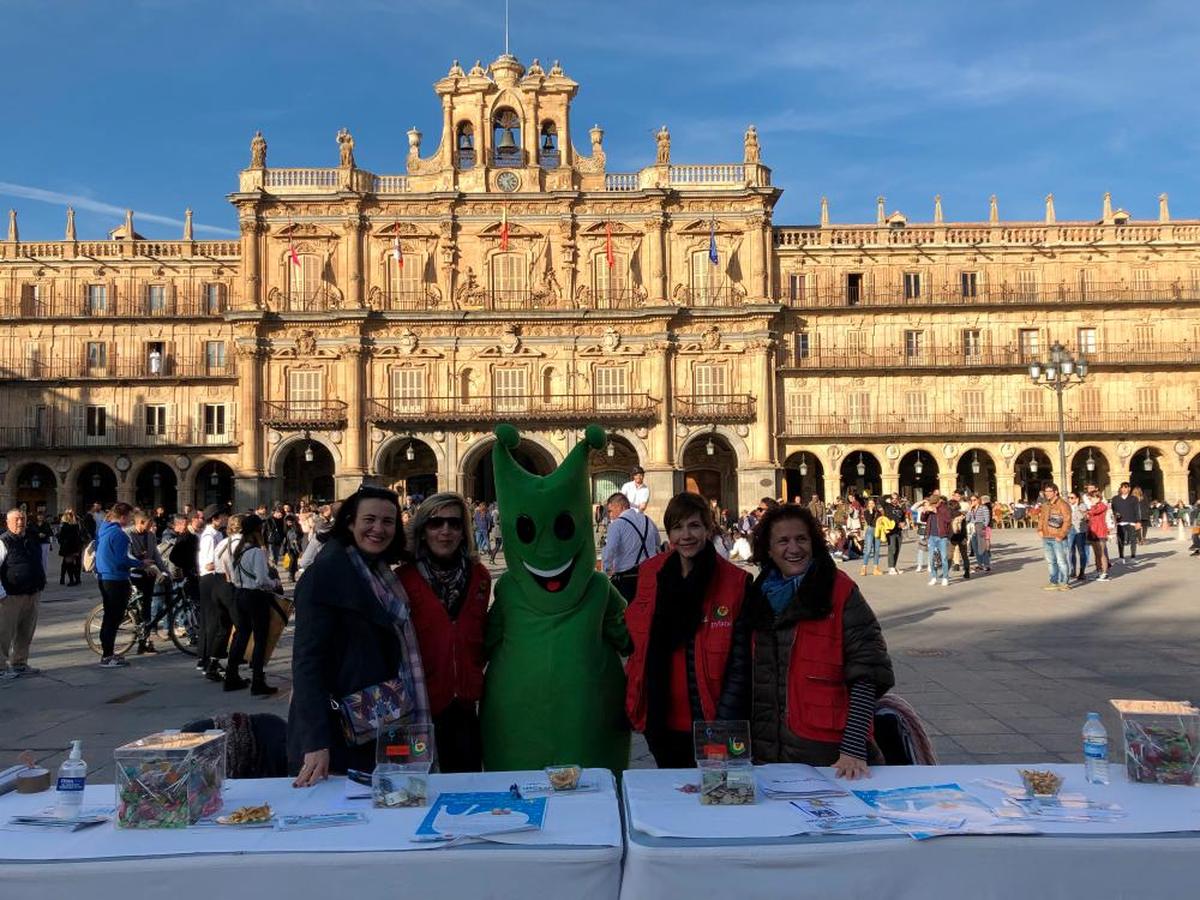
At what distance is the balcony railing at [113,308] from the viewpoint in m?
38.2

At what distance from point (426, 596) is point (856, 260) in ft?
123

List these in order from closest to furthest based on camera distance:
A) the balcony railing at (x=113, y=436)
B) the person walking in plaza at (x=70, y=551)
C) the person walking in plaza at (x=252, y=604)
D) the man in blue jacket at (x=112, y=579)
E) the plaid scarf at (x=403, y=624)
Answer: the plaid scarf at (x=403, y=624)
the person walking in plaza at (x=252, y=604)
the man in blue jacket at (x=112, y=579)
the person walking in plaza at (x=70, y=551)
the balcony railing at (x=113, y=436)

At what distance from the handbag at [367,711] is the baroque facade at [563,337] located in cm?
3049

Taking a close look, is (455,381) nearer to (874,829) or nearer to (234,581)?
(234,581)

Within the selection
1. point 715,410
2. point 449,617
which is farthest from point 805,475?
point 449,617

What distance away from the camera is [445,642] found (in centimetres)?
400

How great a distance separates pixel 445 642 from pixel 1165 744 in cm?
258

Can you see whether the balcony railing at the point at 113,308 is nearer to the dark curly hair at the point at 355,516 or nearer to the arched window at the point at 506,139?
the arched window at the point at 506,139

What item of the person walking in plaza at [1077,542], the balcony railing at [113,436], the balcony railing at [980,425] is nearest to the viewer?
the person walking in plaza at [1077,542]

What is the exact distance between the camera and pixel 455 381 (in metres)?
36.0

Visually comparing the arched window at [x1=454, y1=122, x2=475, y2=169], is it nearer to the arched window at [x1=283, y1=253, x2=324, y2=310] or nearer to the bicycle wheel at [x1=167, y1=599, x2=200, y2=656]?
the arched window at [x1=283, y1=253, x2=324, y2=310]

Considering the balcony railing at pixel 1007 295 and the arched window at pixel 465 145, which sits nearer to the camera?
the arched window at pixel 465 145

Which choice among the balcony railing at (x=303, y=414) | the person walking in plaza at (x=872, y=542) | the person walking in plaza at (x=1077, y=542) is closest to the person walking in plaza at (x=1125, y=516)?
the person walking in plaza at (x=1077, y=542)

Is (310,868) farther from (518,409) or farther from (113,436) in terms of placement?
(113,436)
